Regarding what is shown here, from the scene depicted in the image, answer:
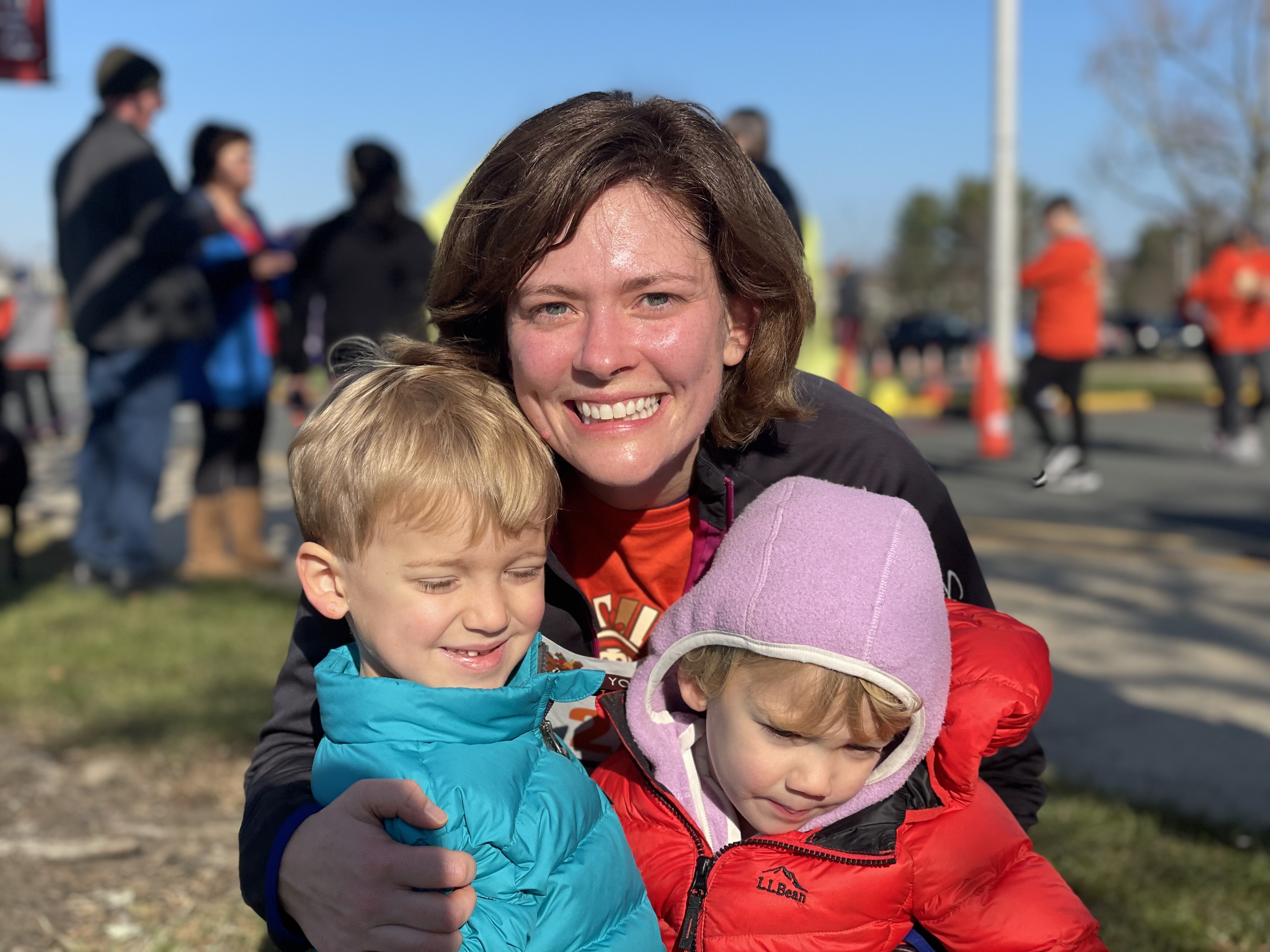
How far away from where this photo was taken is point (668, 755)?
1.95m

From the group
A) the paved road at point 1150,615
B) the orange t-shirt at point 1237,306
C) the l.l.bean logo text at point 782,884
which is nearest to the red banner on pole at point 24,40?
the paved road at point 1150,615

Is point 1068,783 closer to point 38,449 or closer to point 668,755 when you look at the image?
point 668,755

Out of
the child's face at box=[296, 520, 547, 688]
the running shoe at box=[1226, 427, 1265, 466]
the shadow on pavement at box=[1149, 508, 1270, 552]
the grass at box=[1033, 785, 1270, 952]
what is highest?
the child's face at box=[296, 520, 547, 688]

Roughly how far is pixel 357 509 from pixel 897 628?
0.79 m

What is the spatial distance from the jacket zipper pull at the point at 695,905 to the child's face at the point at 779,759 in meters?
0.10

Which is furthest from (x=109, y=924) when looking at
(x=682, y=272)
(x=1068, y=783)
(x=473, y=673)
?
(x=1068, y=783)

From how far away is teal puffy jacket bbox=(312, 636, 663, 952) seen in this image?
1.65 metres

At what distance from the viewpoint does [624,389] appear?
1963mm

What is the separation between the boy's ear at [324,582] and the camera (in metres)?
1.84

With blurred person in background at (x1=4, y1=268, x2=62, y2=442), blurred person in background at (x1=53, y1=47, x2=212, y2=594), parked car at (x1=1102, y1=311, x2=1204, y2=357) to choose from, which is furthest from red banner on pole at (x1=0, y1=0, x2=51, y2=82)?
parked car at (x1=1102, y1=311, x2=1204, y2=357)

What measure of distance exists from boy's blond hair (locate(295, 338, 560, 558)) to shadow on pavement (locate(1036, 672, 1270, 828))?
2347 millimetres

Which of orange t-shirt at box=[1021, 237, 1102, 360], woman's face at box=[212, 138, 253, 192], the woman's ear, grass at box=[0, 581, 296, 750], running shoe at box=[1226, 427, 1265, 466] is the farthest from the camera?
running shoe at box=[1226, 427, 1265, 466]

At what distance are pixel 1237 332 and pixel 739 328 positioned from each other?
935cm

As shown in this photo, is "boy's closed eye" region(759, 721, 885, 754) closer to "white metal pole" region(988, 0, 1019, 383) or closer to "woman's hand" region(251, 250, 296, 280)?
"woman's hand" region(251, 250, 296, 280)
